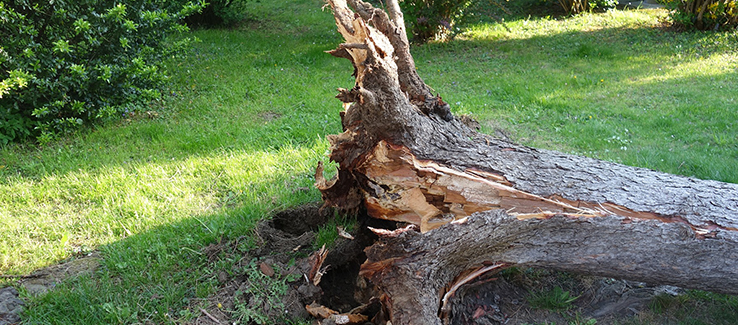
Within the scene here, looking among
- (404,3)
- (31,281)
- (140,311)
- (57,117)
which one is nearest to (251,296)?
(140,311)

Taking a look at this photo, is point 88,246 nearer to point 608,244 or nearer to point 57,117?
point 57,117

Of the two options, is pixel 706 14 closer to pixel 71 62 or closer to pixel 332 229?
pixel 332 229

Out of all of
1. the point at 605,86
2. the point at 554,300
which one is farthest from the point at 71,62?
the point at 605,86

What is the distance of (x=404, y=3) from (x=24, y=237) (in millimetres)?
7465

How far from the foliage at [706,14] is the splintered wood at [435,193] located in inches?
338

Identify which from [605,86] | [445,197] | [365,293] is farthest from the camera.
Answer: [605,86]

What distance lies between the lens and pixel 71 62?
5691 millimetres

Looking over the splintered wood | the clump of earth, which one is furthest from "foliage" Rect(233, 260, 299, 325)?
the splintered wood

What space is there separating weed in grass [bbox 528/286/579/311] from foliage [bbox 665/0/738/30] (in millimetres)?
8459

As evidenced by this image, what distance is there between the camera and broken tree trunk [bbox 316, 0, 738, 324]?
280 cm

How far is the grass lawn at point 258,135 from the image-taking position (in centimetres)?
370

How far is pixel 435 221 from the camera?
3.28 meters

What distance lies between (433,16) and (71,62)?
6058 millimetres

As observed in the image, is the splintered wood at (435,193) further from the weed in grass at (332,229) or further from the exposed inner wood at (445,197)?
the weed in grass at (332,229)
